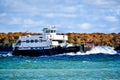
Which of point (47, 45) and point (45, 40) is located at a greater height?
point (45, 40)

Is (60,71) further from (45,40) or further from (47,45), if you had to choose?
(45,40)

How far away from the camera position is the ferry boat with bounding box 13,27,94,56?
3615 inches

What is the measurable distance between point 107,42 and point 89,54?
78.7 m

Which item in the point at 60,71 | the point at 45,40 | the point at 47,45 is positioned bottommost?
the point at 60,71

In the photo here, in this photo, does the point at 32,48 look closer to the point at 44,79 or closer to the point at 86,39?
the point at 44,79

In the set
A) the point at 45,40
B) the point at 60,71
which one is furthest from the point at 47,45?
the point at 60,71

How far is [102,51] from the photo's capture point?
108 meters

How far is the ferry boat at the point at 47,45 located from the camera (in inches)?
3615

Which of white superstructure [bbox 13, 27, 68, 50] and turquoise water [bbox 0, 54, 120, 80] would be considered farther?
white superstructure [bbox 13, 27, 68, 50]

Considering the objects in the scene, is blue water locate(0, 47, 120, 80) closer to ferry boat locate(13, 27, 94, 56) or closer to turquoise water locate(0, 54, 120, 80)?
turquoise water locate(0, 54, 120, 80)

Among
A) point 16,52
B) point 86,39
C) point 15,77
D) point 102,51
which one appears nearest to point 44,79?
point 15,77

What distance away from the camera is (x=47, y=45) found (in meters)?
92.9

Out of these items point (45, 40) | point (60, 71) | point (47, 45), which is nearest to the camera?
point (60, 71)

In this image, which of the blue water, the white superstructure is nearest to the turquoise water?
the blue water
